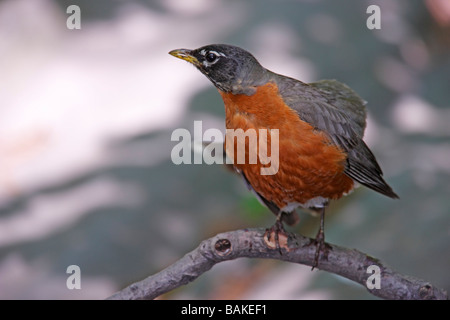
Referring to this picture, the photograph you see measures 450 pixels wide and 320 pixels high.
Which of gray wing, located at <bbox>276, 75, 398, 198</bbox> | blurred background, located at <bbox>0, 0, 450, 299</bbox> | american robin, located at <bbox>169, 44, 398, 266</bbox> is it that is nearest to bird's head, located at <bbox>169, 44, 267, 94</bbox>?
american robin, located at <bbox>169, 44, 398, 266</bbox>

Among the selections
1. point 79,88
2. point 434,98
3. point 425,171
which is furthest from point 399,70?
point 79,88

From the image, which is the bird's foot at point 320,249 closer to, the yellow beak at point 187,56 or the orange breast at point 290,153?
the orange breast at point 290,153

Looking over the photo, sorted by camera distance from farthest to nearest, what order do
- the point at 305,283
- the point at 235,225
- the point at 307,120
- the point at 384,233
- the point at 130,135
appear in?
the point at 130,135
the point at 235,225
the point at 384,233
the point at 305,283
the point at 307,120

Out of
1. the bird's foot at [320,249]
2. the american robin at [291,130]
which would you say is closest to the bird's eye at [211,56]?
the american robin at [291,130]

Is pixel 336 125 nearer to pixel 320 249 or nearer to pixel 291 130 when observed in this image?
pixel 291 130

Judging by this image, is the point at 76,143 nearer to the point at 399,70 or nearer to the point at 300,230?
the point at 300,230

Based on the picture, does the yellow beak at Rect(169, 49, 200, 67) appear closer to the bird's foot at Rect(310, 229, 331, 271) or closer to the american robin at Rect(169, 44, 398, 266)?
the american robin at Rect(169, 44, 398, 266)

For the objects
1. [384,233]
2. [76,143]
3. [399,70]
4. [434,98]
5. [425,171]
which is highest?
[399,70]
